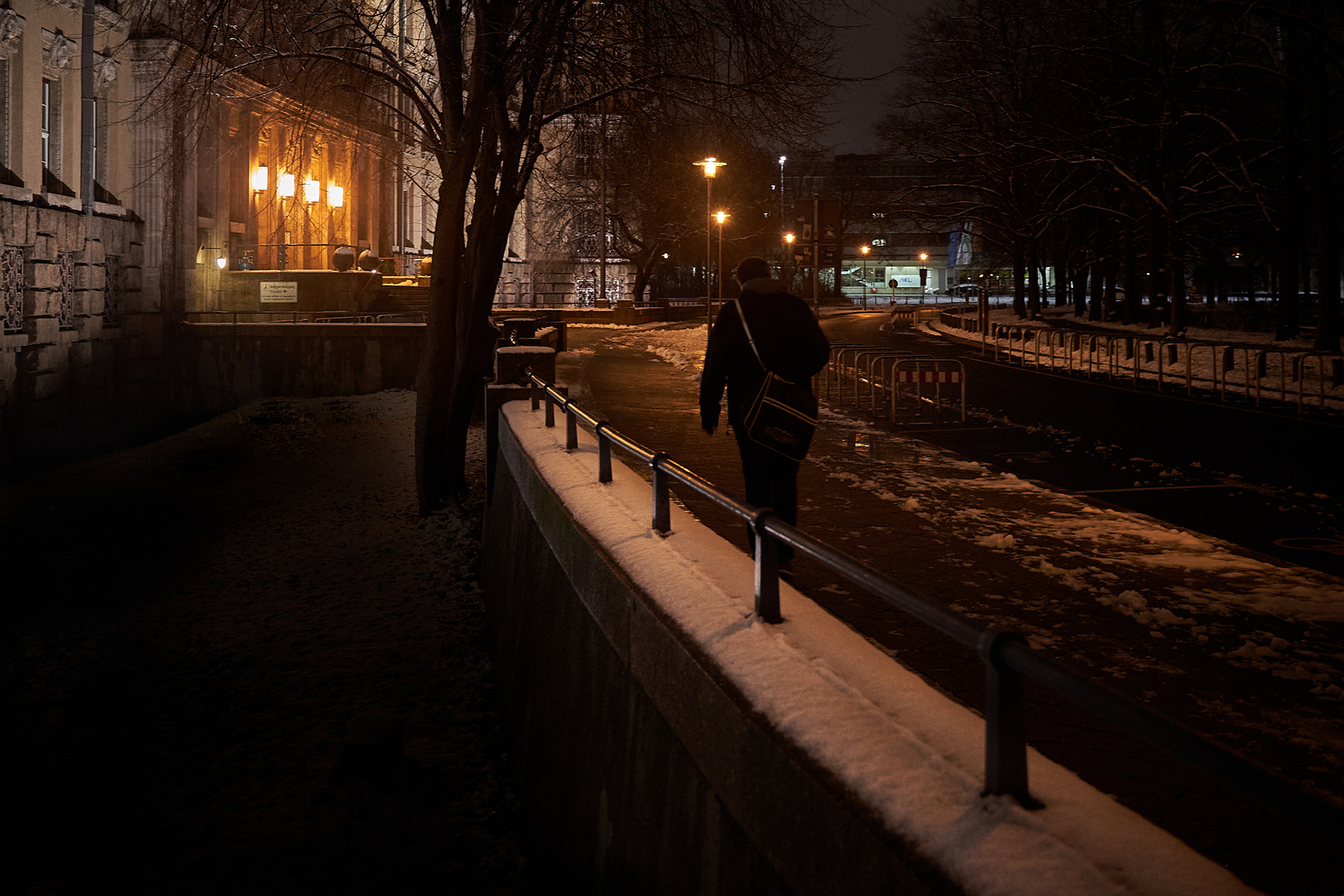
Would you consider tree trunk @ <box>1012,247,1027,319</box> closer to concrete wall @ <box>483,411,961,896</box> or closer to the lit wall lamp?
the lit wall lamp

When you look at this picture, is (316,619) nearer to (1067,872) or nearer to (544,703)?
(544,703)

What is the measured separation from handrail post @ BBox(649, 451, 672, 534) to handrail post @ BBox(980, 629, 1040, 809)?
2764 millimetres

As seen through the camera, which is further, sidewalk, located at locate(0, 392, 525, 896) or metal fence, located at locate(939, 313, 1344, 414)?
metal fence, located at locate(939, 313, 1344, 414)

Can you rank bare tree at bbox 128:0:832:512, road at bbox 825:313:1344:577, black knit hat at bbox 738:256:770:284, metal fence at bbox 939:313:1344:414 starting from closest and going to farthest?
black knit hat at bbox 738:256:770:284 → road at bbox 825:313:1344:577 → bare tree at bbox 128:0:832:512 → metal fence at bbox 939:313:1344:414

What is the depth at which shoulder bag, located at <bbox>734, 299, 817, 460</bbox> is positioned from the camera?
246 inches

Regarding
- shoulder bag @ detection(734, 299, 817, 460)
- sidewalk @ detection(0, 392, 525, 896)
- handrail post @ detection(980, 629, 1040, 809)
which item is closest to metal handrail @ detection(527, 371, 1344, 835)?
handrail post @ detection(980, 629, 1040, 809)

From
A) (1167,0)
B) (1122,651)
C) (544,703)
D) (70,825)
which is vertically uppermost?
(1167,0)

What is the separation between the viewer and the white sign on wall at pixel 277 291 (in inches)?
1358

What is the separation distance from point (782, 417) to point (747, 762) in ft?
10.6

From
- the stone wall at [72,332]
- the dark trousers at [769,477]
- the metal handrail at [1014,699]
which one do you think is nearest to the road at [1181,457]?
the dark trousers at [769,477]

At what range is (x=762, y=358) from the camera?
638 cm

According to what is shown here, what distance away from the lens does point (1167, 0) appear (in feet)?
79.4

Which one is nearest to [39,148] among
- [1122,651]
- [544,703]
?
[544,703]

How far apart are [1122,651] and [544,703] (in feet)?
10.3
